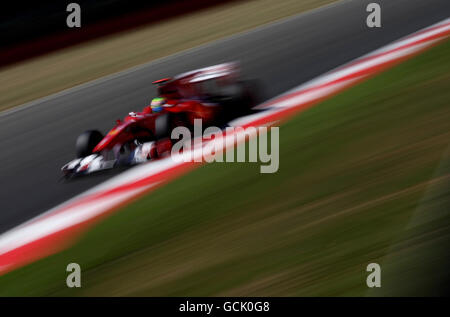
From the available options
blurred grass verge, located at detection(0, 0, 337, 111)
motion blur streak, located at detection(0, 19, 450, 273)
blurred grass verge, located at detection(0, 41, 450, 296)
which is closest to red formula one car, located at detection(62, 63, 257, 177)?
motion blur streak, located at detection(0, 19, 450, 273)

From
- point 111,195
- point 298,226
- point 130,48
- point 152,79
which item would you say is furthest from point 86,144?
point 130,48

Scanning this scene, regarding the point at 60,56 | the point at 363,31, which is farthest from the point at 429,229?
the point at 60,56

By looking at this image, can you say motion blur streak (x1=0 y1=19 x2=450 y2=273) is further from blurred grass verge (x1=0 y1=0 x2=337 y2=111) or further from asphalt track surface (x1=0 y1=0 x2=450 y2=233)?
blurred grass verge (x1=0 y1=0 x2=337 y2=111)

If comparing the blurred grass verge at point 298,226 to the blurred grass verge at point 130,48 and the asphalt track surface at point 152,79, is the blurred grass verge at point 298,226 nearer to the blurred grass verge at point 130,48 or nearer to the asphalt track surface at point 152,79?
the asphalt track surface at point 152,79

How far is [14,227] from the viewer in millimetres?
4320

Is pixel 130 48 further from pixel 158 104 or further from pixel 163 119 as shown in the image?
pixel 163 119

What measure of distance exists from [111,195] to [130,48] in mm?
6857

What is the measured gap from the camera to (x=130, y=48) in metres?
10.8

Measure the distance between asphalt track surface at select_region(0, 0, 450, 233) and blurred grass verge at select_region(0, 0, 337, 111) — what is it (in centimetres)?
58

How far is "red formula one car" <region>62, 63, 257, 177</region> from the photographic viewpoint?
4.71 m

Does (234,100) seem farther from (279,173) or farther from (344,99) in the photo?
(279,173)

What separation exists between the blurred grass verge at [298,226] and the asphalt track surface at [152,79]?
42.8 inches

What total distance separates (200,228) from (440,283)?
4.49 ft

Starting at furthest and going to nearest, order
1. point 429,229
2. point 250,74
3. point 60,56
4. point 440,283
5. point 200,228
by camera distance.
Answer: point 60,56 → point 250,74 → point 200,228 → point 429,229 → point 440,283
